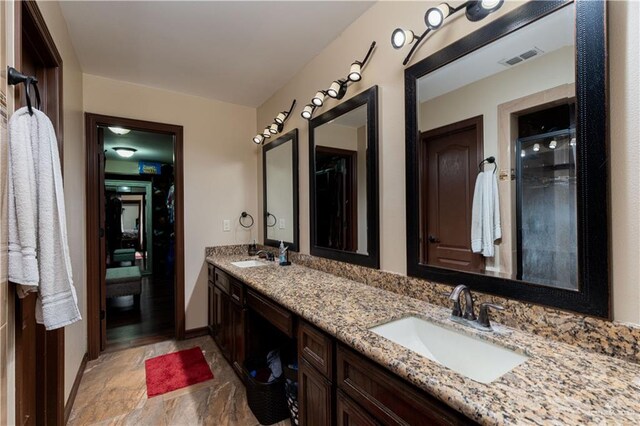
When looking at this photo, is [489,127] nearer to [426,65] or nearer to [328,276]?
[426,65]

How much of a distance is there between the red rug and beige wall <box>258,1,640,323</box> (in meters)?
1.35

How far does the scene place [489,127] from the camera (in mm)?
1301

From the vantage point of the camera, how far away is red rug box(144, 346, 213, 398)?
2242mm

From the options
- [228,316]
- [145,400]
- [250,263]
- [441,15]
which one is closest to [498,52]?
[441,15]

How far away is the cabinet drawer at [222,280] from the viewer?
7.93 feet

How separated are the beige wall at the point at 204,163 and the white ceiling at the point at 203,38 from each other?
0.23 metres

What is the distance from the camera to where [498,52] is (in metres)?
1.23

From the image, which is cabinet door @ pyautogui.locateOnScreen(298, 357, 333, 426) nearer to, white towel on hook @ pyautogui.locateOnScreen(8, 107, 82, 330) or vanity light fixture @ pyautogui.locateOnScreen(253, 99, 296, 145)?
white towel on hook @ pyautogui.locateOnScreen(8, 107, 82, 330)

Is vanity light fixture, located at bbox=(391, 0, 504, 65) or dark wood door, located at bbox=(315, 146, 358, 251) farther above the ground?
vanity light fixture, located at bbox=(391, 0, 504, 65)

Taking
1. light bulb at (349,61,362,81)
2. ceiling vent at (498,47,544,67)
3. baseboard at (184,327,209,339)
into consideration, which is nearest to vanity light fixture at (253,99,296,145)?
light bulb at (349,61,362,81)

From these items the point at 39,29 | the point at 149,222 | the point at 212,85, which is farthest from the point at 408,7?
the point at 149,222

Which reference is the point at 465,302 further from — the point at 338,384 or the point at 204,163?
the point at 204,163

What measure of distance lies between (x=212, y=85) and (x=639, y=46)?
2994mm

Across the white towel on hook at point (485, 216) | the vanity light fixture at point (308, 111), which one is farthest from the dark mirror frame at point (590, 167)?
the vanity light fixture at point (308, 111)
